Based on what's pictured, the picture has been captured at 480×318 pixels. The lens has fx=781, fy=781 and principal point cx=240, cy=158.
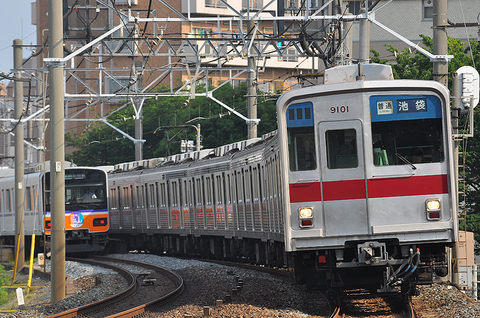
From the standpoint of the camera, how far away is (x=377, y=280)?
963 cm

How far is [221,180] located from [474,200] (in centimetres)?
810

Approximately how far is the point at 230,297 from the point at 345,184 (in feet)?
10.0

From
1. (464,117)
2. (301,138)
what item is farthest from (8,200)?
(301,138)

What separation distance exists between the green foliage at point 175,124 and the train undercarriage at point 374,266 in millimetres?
23014

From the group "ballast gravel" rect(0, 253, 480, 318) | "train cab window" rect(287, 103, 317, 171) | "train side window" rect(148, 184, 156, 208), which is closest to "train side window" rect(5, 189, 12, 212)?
"train side window" rect(148, 184, 156, 208)

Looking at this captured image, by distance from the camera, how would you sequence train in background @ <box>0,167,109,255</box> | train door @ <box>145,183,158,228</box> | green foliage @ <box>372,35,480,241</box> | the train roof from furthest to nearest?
train door @ <box>145,183,158,228</box> → train in background @ <box>0,167,109,255</box> → green foliage @ <box>372,35,480,241</box> → the train roof

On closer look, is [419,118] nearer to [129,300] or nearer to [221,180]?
[129,300]

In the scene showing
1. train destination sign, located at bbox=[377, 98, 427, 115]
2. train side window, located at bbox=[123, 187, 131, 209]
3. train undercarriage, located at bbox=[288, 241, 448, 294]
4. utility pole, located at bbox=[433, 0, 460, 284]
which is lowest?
train undercarriage, located at bbox=[288, 241, 448, 294]

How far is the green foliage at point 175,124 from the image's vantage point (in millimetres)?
39562

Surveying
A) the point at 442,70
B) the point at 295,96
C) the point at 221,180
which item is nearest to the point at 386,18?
the point at 221,180

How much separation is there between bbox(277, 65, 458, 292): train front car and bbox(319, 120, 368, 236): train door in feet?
0.04

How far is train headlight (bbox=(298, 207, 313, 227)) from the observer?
30.7 ft

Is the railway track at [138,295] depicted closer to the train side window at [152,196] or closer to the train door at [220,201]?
the train door at [220,201]

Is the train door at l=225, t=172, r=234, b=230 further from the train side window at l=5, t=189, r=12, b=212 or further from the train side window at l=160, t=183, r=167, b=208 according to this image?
the train side window at l=5, t=189, r=12, b=212
